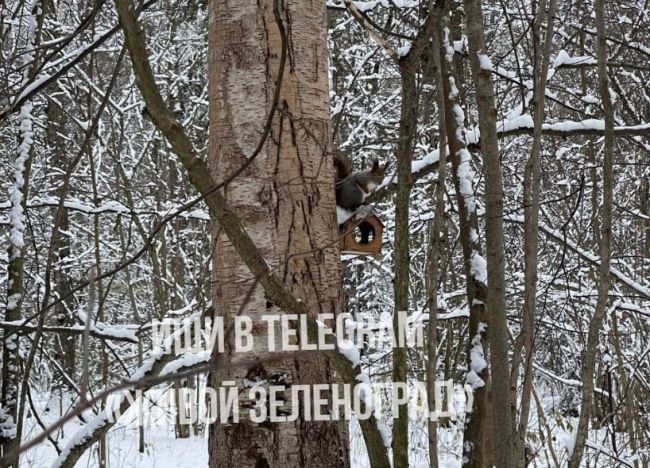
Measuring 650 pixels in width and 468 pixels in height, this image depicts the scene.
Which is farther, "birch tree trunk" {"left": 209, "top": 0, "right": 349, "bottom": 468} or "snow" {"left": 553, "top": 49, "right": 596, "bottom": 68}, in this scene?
"snow" {"left": 553, "top": 49, "right": 596, "bottom": 68}

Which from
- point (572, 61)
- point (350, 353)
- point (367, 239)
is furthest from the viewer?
point (572, 61)

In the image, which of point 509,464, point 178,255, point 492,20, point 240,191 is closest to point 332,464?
point 509,464

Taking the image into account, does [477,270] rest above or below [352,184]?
below

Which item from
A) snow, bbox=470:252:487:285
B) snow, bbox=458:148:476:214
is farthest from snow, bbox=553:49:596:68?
snow, bbox=470:252:487:285

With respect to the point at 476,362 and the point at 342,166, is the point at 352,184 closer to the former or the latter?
the point at 342,166

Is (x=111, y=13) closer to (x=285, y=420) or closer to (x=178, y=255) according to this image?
(x=178, y=255)

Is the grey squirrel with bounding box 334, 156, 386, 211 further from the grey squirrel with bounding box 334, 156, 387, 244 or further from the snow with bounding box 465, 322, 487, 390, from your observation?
the snow with bounding box 465, 322, 487, 390

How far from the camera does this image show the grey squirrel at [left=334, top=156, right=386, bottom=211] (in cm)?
225

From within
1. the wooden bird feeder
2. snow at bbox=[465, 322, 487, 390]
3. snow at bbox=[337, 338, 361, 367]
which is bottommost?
snow at bbox=[465, 322, 487, 390]

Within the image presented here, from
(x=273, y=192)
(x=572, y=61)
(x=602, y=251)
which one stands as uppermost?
(x=572, y=61)

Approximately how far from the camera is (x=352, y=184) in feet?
7.93

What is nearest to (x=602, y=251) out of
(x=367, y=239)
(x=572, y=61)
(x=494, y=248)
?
(x=494, y=248)

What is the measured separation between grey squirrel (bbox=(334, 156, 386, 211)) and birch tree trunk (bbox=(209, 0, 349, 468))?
2.27ft

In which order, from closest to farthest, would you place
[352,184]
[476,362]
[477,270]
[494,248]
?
[494,248], [352,184], [476,362], [477,270]
